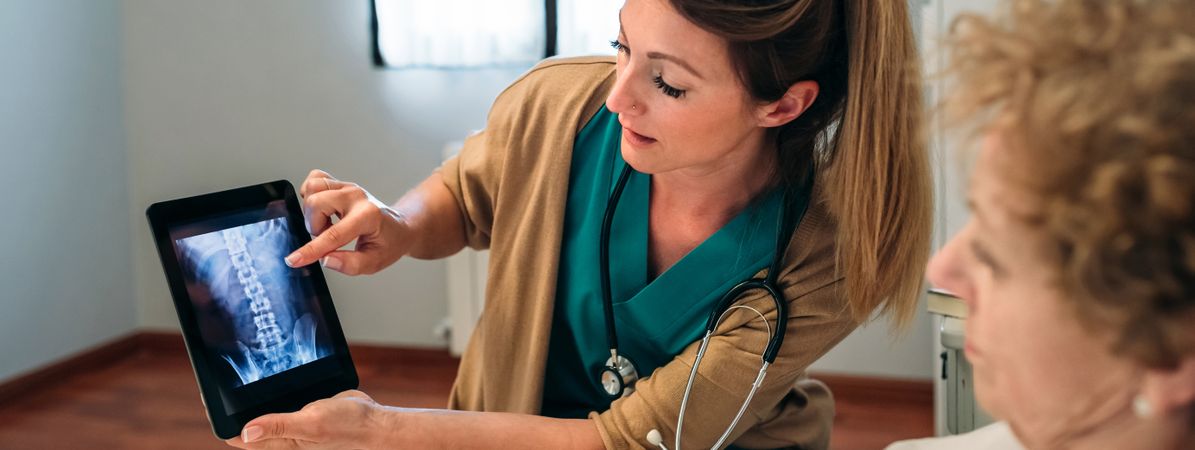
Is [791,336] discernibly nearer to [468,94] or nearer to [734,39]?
[734,39]

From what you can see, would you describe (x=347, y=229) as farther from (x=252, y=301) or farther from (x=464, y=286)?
(x=464, y=286)

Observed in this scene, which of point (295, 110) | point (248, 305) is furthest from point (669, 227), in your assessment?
point (295, 110)

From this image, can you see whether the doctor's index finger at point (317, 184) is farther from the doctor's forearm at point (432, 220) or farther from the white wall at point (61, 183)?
the white wall at point (61, 183)

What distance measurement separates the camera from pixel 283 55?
10.0 feet

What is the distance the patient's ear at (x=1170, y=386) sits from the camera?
1.97 ft

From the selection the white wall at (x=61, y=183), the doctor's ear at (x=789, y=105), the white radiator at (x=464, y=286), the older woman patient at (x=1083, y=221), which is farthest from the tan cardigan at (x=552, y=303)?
the white wall at (x=61, y=183)

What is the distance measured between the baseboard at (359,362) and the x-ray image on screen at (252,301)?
2025mm

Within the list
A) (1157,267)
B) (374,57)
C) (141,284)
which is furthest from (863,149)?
(141,284)

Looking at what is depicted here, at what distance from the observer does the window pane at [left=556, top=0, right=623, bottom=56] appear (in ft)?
9.11

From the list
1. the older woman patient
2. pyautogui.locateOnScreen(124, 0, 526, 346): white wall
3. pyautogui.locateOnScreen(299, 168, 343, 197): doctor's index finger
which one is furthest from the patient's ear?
pyautogui.locateOnScreen(124, 0, 526, 346): white wall

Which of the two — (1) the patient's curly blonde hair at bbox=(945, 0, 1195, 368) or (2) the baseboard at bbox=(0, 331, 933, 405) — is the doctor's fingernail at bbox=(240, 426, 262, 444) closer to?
(1) the patient's curly blonde hair at bbox=(945, 0, 1195, 368)

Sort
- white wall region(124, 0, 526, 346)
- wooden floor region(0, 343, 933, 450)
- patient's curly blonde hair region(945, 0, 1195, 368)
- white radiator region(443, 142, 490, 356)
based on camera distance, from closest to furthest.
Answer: patient's curly blonde hair region(945, 0, 1195, 368), wooden floor region(0, 343, 933, 450), white radiator region(443, 142, 490, 356), white wall region(124, 0, 526, 346)

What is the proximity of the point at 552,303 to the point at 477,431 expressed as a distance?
21 centimetres

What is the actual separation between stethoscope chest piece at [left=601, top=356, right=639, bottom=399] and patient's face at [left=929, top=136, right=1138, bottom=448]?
0.63 meters
